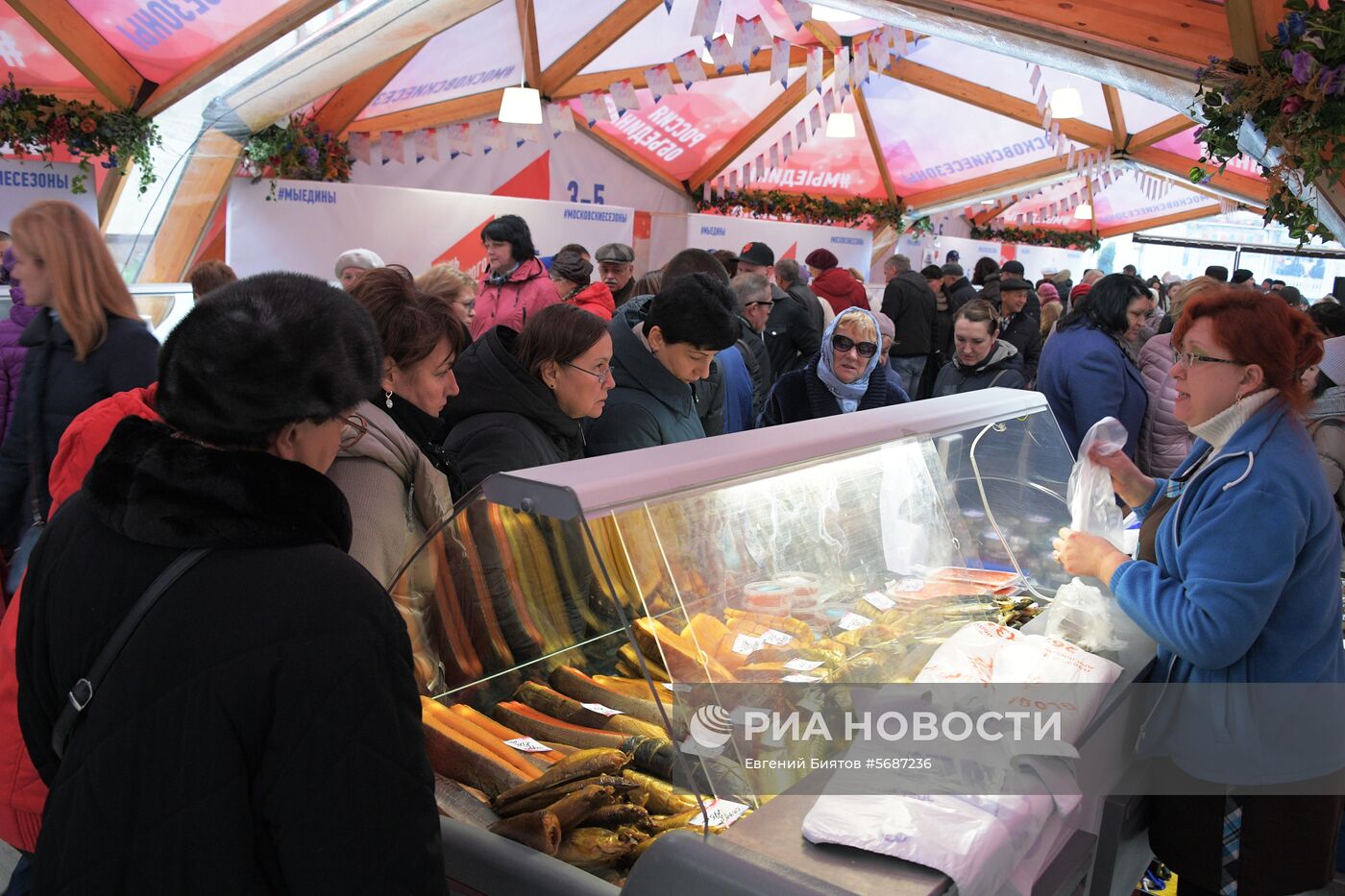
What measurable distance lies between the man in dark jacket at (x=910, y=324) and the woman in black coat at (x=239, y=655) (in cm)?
711

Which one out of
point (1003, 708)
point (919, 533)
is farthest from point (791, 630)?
point (919, 533)

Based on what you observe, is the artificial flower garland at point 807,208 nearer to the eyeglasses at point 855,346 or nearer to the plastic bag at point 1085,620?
the eyeglasses at point 855,346

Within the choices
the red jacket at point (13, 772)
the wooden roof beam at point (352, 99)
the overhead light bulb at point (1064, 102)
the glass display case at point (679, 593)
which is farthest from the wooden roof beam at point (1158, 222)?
the red jacket at point (13, 772)

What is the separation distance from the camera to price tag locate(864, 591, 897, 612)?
87.0 inches

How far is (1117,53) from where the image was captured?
5.95 m

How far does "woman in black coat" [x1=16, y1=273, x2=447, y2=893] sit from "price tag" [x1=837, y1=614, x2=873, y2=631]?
1.09m

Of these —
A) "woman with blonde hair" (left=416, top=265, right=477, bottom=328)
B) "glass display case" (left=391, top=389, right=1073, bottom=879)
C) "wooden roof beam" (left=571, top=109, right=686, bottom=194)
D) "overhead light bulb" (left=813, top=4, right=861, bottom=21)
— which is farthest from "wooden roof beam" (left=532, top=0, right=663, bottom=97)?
"glass display case" (left=391, top=389, right=1073, bottom=879)

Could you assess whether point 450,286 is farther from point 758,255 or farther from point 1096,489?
point 1096,489

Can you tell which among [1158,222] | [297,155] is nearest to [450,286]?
[297,155]

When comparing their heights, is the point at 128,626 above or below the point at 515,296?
below

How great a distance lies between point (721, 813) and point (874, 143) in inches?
543

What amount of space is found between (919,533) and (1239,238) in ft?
78.3

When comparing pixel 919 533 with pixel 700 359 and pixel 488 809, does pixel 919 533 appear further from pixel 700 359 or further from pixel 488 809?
pixel 488 809

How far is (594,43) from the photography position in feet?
32.2
